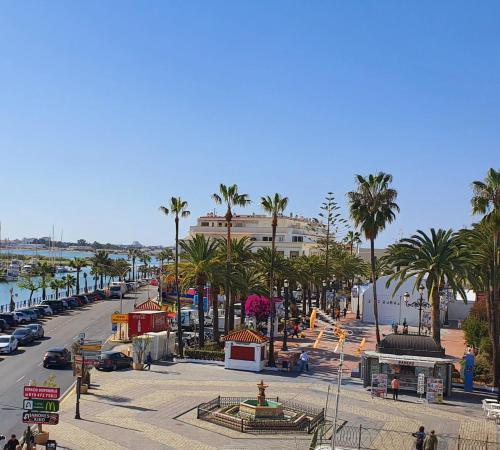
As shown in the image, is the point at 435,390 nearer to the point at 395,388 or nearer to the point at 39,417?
the point at 395,388

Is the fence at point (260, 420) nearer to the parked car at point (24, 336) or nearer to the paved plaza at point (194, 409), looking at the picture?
the paved plaza at point (194, 409)

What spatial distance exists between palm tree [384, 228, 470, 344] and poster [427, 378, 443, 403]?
5275 millimetres

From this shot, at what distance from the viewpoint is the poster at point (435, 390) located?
32156 millimetres

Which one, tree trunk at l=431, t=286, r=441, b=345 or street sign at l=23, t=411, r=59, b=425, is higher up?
tree trunk at l=431, t=286, r=441, b=345

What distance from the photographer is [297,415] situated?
27.8 meters

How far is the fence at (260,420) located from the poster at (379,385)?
5279 millimetres

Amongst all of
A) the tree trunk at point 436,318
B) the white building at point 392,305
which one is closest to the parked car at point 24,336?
the tree trunk at point 436,318

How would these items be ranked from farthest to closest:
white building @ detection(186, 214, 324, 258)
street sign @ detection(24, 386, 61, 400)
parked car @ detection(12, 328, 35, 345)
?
1. white building @ detection(186, 214, 324, 258)
2. parked car @ detection(12, 328, 35, 345)
3. street sign @ detection(24, 386, 61, 400)

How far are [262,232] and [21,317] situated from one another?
5113 cm

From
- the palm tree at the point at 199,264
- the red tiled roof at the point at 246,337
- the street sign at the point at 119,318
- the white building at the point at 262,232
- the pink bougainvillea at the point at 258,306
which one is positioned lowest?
the red tiled roof at the point at 246,337

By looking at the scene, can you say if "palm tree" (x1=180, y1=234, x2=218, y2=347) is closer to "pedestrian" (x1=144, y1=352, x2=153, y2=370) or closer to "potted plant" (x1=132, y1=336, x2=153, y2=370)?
"potted plant" (x1=132, y1=336, x2=153, y2=370)

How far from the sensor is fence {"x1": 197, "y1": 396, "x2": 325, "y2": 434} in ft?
86.3

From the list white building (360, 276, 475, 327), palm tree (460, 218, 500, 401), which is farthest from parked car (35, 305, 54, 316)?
palm tree (460, 218, 500, 401)

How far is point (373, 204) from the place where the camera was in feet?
146
